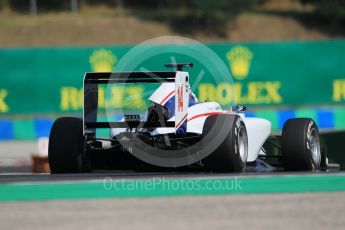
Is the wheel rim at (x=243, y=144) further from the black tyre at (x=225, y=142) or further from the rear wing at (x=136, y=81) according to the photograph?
the rear wing at (x=136, y=81)

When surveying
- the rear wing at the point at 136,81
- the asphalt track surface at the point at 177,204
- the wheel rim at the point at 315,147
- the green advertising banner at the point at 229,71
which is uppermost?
the green advertising banner at the point at 229,71

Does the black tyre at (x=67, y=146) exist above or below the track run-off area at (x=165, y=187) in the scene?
above

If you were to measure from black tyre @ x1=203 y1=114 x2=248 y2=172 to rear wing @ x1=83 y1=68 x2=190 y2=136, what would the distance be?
11.4 inches

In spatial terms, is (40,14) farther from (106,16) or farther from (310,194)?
(310,194)

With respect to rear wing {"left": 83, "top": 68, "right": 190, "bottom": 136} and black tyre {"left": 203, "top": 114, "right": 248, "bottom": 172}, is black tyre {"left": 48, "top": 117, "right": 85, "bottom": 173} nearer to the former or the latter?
rear wing {"left": 83, "top": 68, "right": 190, "bottom": 136}

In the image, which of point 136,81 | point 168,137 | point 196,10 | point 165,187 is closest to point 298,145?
point 168,137

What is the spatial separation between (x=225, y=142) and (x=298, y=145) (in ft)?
3.47

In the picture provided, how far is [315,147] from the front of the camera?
8750mm

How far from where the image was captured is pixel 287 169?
8453 millimetres

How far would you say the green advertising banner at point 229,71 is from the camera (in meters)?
15.7

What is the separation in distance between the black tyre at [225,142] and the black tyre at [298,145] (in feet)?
2.14

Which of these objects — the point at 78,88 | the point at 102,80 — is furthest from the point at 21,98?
the point at 102,80

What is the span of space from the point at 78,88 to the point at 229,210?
989 centimetres

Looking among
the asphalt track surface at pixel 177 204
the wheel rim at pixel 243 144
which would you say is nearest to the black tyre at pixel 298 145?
the wheel rim at pixel 243 144
